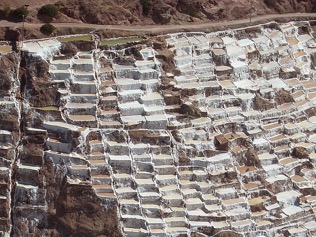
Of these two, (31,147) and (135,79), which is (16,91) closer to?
(31,147)

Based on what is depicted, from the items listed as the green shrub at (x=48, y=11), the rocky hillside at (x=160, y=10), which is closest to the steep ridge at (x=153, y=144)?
the rocky hillside at (x=160, y=10)

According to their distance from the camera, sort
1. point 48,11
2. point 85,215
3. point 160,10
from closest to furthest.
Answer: point 85,215 → point 48,11 → point 160,10

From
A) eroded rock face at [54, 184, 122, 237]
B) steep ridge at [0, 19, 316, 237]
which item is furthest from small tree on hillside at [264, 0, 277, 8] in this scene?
eroded rock face at [54, 184, 122, 237]

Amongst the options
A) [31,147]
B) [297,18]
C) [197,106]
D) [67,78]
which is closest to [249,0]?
[297,18]

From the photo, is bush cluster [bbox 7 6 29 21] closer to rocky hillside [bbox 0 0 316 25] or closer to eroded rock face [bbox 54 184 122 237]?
rocky hillside [bbox 0 0 316 25]

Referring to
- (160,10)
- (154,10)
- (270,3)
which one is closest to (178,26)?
(160,10)

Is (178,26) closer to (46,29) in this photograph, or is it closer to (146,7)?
(146,7)
